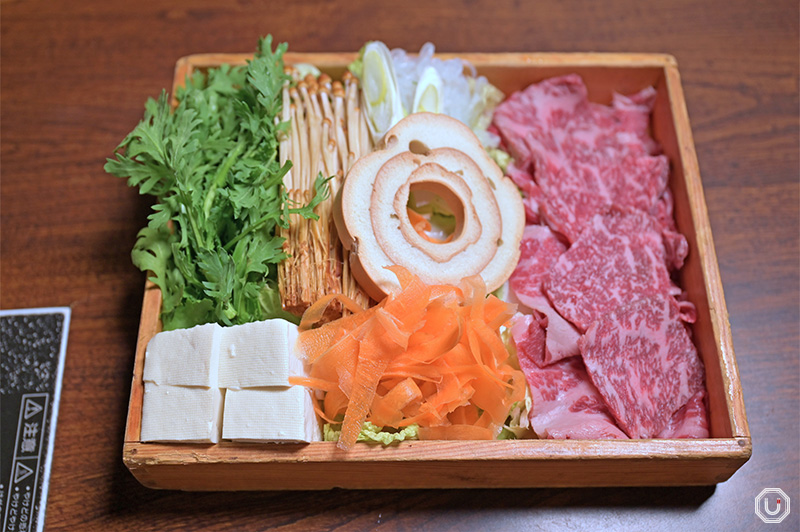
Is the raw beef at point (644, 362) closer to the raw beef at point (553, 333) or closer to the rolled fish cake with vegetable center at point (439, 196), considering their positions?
the raw beef at point (553, 333)

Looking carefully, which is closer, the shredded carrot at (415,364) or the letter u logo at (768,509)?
the shredded carrot at (415,364)

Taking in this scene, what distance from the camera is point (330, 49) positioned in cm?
292

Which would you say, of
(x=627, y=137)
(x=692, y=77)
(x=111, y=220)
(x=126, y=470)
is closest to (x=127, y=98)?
(x=111, y=220)

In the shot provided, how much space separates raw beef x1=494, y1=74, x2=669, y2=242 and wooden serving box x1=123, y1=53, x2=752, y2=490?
14cm

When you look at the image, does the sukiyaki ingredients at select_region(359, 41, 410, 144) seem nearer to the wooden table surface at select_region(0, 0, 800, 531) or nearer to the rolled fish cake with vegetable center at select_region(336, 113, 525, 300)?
the rolled fish cake with vegetable center at select_region(336, 113, 525, 300)

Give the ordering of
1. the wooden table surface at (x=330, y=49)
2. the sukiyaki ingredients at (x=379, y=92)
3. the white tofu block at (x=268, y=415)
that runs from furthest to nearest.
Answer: the sukiyaki ingredients at (x=379, y=92), the wooden table surface at (x=330, y=49), the white tofu block at (x=268, y=415)

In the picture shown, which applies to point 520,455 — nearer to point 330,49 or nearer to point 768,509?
point 768,509

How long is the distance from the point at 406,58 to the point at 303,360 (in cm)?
128

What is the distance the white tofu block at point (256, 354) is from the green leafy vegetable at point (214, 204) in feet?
0.44

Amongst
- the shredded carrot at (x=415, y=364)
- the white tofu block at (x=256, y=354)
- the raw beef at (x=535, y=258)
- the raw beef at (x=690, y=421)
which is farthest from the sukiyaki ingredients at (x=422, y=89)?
the raw beef at (x=690, y=421)

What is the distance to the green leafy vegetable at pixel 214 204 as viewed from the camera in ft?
6.52

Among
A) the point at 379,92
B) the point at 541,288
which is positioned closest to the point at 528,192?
the point at 541,288

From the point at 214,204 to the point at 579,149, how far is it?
4.18ft

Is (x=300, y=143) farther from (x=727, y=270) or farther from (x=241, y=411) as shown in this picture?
(x=727, y=270)
